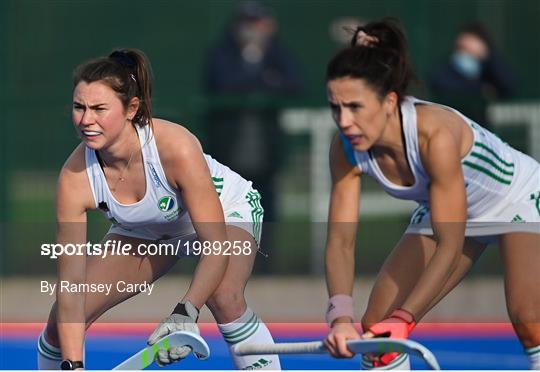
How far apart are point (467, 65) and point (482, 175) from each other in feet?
14.2

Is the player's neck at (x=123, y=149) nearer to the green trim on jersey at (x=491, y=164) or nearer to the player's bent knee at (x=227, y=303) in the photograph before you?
the player's bent knee at (x=227, y=303)

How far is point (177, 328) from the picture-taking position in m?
4.80

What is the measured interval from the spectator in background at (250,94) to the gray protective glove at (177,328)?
167 inches

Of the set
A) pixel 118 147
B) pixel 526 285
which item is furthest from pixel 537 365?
pixel 118 147

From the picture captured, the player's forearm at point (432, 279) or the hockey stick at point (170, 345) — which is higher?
the player's forearm at point (432, 279)

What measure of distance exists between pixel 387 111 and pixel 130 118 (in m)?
1.00

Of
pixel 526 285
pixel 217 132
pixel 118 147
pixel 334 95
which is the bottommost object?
pixel 217 132

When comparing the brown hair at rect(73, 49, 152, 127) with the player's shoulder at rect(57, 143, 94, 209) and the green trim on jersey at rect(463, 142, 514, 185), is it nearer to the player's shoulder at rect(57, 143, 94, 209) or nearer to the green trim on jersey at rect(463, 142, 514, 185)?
the player's shoulder at rect(57, 143, 94, 209)

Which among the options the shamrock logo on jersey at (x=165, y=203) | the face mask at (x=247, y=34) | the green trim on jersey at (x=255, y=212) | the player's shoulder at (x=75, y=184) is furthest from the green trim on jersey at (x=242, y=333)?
the face mask at (x=247, y=34)

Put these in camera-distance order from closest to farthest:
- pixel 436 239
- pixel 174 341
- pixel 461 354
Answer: pixel 174 341, pixel 436 239, pixel 461 354

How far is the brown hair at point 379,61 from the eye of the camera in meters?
4.85

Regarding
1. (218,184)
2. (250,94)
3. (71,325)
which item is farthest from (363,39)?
(250,94)

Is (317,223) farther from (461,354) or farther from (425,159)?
(425,159)

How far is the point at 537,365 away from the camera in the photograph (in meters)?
5.19
